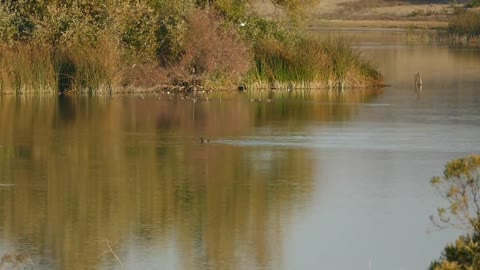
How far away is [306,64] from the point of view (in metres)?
30.7

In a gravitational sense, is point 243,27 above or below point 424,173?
above

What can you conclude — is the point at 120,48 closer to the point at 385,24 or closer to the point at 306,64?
the point at 306,64

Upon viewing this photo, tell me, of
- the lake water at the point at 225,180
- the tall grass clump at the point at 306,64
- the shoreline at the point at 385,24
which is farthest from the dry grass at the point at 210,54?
the shoreline at the point at 385,24

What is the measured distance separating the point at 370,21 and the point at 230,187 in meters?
59.1

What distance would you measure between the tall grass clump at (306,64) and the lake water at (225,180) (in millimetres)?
2641

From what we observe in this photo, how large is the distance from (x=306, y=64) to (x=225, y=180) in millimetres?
15212

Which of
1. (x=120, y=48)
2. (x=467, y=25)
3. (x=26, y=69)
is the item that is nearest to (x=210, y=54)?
(x=120, y=48)

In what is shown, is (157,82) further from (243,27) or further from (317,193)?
(317,193)

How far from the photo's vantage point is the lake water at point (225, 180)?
11.6 meters

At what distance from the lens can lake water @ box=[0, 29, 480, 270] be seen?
11.6 meters

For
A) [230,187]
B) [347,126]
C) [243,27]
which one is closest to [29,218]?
[230,187]

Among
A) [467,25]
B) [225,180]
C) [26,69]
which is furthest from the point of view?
[467,25]

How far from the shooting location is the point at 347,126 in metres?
22.7

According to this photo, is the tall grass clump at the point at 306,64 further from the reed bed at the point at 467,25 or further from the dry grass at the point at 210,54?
the reed bed at the point at 467,25
